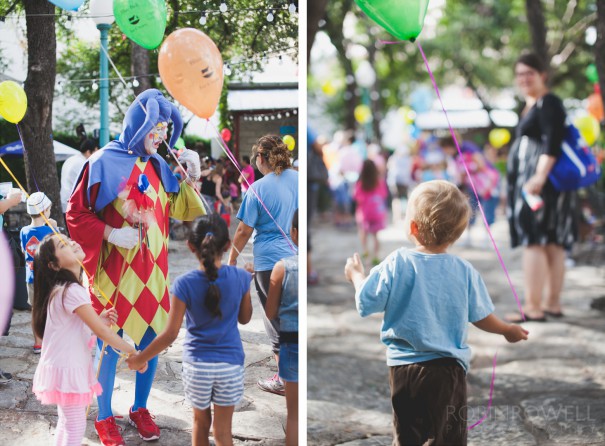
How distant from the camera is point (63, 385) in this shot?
2463mm

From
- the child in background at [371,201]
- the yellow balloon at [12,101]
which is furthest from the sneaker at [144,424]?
the child in background at [371,201]

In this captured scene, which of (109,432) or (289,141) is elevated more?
(289,141)

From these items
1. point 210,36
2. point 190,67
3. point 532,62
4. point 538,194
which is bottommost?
point 538,194

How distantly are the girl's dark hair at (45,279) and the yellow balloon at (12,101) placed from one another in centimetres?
48

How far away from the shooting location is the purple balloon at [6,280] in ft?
8.73

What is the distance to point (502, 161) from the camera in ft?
42.6

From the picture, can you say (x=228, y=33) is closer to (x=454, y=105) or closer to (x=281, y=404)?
(x=281, y=404)

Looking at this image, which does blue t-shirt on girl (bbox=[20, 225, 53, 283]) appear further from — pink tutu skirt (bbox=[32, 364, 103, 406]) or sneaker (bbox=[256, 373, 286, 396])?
sneaker (bbox=[256, 373, 286, 396])

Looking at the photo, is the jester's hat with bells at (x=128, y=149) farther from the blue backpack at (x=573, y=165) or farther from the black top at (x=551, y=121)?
the blue backpack at (x=573, y=165)

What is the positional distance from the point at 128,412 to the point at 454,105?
76.2ft

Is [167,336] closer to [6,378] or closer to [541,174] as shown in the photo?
[6,378]

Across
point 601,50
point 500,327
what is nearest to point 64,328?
point 500,327

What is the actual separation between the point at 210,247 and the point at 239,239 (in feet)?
0.72

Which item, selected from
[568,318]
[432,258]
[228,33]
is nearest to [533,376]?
[568,318]
